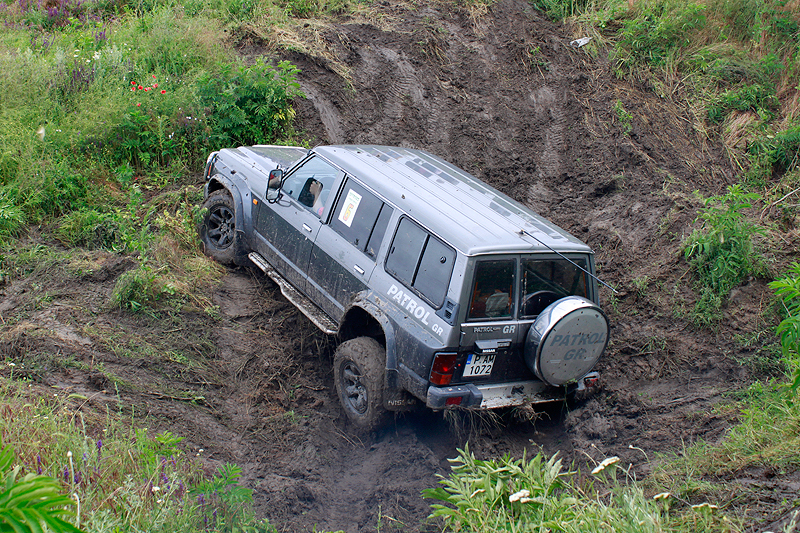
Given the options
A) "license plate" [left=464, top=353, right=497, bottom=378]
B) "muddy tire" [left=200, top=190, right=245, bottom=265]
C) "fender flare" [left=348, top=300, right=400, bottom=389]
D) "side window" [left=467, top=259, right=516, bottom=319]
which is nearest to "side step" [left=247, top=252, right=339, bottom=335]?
"muddy tire" [left=200, top=190, right=245, bottom=265]

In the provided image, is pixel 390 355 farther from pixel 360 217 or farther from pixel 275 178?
pixel 275 178

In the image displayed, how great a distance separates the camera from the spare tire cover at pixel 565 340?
428 cm

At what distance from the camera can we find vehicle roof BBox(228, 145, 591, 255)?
14.5ft

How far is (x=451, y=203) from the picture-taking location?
16.0 feet

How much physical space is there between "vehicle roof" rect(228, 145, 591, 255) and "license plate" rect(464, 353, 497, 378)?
81 cm

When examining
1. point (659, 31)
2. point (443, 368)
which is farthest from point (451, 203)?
point (659, 31)

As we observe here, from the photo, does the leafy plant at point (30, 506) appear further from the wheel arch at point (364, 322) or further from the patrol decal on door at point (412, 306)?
the wheel arch at point (364, 322)

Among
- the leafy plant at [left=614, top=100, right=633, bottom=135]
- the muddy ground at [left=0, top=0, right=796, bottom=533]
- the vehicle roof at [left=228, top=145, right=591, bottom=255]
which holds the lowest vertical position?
the muddy ground at [left=0, top=0, right=796, bottom=533]

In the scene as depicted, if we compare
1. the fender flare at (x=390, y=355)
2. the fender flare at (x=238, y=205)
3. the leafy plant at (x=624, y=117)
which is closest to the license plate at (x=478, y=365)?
the fender flare at (x=390, y=355)

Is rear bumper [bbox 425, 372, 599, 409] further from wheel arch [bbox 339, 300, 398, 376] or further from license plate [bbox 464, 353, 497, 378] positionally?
wheel arch [bbox 339, 300, 398, 376]

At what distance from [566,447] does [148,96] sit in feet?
24.4

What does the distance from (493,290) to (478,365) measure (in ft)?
1.94

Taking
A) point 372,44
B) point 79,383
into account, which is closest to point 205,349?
point 79,383

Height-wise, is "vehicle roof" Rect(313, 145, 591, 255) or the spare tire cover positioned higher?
"vehicle roof" Rect(313, 145, 591, 255)
